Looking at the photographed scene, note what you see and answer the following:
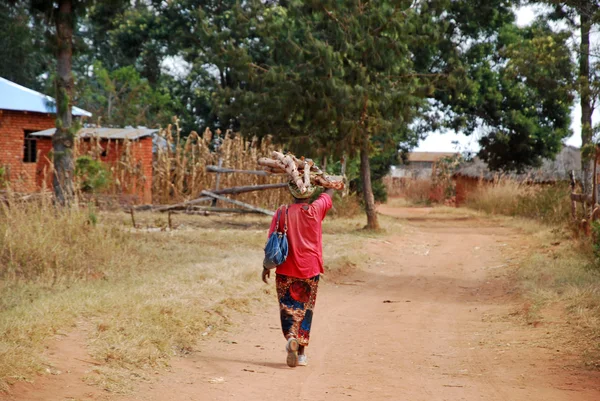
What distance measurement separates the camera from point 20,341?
6766 mm

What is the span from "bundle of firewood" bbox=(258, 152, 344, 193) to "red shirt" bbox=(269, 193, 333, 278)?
23 centimetres

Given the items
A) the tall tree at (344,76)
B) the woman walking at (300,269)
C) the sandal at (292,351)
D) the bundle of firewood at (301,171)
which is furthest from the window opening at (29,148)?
the sandal at (292,351)

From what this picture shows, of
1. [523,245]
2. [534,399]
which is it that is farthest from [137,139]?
[534,399]

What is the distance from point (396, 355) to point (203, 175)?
17026mm

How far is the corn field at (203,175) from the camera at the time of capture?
24047 mm

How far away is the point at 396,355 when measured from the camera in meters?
8.16

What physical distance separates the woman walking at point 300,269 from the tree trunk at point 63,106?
25.5ft

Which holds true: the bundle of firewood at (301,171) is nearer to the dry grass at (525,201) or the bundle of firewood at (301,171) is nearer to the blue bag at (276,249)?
the blue bag at (276,249)

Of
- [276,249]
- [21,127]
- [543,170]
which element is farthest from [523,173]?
[276,249]

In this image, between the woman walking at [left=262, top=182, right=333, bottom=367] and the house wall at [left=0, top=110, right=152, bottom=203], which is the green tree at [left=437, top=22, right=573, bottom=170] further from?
the woman walking at [left=262, top=182, right=333, bottom=367]

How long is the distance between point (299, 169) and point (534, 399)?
3.11 metres

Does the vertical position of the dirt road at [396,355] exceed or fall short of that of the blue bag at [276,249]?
it falls short

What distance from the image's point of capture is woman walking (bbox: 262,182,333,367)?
754 centimetres

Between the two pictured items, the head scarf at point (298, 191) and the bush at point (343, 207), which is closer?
the head scarf at point (298, 191)
